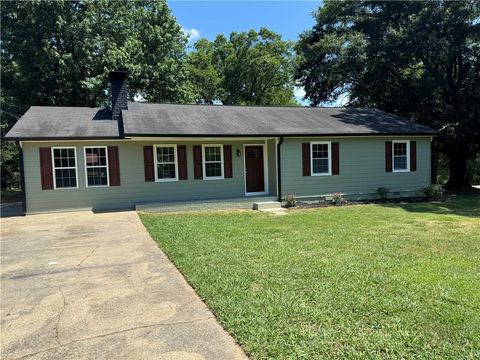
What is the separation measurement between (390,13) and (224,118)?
12216mm

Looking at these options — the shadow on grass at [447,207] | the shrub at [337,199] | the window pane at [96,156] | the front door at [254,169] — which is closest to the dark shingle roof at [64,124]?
the window pane at [96,156]

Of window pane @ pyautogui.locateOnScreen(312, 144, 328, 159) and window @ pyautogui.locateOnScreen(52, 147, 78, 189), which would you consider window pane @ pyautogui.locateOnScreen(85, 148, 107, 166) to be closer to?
window @ pyautogui.locateOnScreen(52, 147, 78, 189)

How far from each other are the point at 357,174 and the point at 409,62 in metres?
8.13

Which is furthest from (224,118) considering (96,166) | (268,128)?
(96,166)

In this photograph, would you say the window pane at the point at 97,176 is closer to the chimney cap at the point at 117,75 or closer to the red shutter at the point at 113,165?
the red shutter at the point at 113,165

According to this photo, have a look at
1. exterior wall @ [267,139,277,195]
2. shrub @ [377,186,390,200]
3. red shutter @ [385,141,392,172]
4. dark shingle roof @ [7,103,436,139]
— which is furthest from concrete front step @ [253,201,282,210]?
red shutter @ [385,141,392,172]

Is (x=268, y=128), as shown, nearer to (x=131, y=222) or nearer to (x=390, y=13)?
(x=131, y=222)

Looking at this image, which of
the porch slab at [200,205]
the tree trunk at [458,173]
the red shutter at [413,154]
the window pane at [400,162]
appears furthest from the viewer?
the tree trunk at [458,173]

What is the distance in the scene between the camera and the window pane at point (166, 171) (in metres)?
12.5

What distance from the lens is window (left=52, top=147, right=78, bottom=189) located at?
11.4 m

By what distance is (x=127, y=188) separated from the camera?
39.9 ft

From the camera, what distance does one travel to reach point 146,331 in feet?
11.0

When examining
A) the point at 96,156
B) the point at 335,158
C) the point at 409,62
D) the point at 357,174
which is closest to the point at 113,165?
the point at 96,156

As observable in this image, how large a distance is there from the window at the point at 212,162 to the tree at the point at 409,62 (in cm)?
1047
